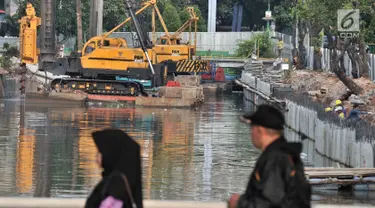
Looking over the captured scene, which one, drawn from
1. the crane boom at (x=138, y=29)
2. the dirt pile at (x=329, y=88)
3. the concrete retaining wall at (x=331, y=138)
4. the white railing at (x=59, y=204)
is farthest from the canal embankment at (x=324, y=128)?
the white railing at (x=59, y=204)

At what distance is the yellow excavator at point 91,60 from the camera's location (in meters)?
46.8

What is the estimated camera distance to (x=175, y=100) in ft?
144

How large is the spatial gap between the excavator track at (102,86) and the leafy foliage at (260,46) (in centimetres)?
2955

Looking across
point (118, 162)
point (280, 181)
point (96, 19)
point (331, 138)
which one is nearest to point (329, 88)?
point (331, 138)

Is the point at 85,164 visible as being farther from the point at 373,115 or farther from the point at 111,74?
the point at 111,74

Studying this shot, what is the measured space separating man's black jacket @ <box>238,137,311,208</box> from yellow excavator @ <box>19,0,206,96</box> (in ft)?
128

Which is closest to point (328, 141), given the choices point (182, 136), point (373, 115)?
point (373, 115)

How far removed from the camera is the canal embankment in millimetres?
21766

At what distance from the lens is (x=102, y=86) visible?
4631 centimetres

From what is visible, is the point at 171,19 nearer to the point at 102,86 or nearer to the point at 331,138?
the point at 102,86

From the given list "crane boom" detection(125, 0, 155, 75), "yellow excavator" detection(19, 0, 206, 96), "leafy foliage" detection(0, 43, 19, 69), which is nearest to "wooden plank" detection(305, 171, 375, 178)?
"yellow excavator" detection(19, 0, 206, 96)

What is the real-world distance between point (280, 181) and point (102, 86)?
39.6m

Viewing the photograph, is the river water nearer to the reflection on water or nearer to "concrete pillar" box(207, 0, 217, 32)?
the reflection on water

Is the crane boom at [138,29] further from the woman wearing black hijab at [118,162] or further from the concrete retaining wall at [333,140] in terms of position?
the woman wearing black hijab at [118,162]
